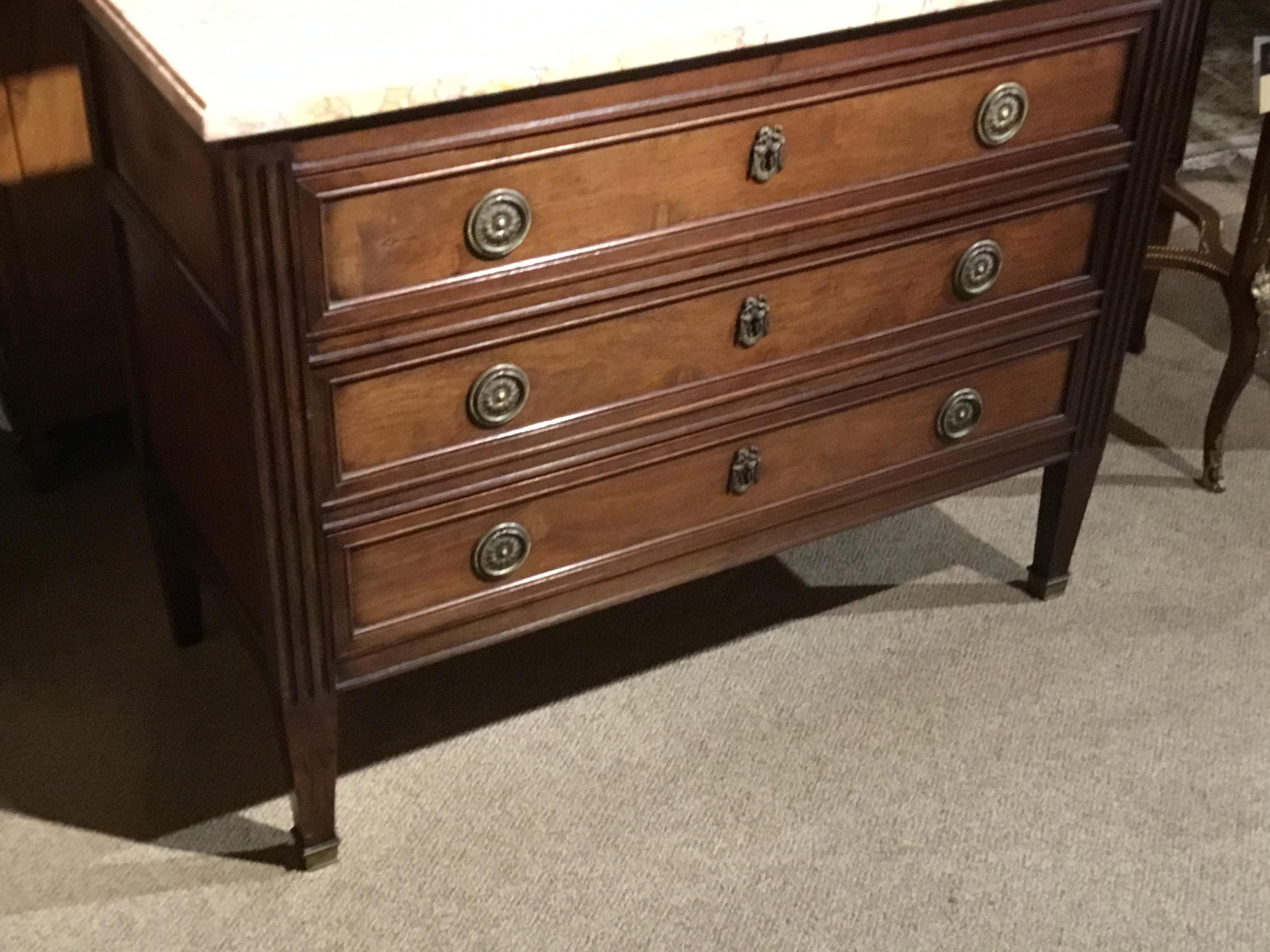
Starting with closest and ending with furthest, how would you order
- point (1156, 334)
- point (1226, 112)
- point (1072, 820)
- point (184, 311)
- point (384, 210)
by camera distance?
1. point (384, 210)
2. point (184, 311)
3. point (1072, 820)
4. point (1156, 334)
5. point (1226, 112)

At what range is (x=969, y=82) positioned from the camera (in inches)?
63.7

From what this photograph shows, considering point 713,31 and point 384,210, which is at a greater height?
point 713,31

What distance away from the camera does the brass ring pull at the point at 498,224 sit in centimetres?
138

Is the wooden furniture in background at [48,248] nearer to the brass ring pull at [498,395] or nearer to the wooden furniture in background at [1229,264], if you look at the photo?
the brass ring pull at [498,395]

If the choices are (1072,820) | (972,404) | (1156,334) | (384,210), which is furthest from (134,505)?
(1156,334)

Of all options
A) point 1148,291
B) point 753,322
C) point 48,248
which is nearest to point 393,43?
point 753,322

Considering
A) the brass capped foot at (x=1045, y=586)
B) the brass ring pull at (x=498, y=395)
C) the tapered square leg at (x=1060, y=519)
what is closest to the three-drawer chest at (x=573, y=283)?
the brass ring pull at (x=498, y=395)

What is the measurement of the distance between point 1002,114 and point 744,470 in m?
0.50

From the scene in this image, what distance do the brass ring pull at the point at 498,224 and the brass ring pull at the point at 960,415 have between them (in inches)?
27.0

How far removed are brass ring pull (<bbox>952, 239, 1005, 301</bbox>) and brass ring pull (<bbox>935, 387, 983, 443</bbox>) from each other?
14 centimetres

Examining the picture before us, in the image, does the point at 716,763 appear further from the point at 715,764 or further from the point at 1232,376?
the point at 1232,376

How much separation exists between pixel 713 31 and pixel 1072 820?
1056 millimetres

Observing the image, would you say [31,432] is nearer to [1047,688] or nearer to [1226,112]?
[1047,688]

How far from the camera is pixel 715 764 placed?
1865 millimetres
